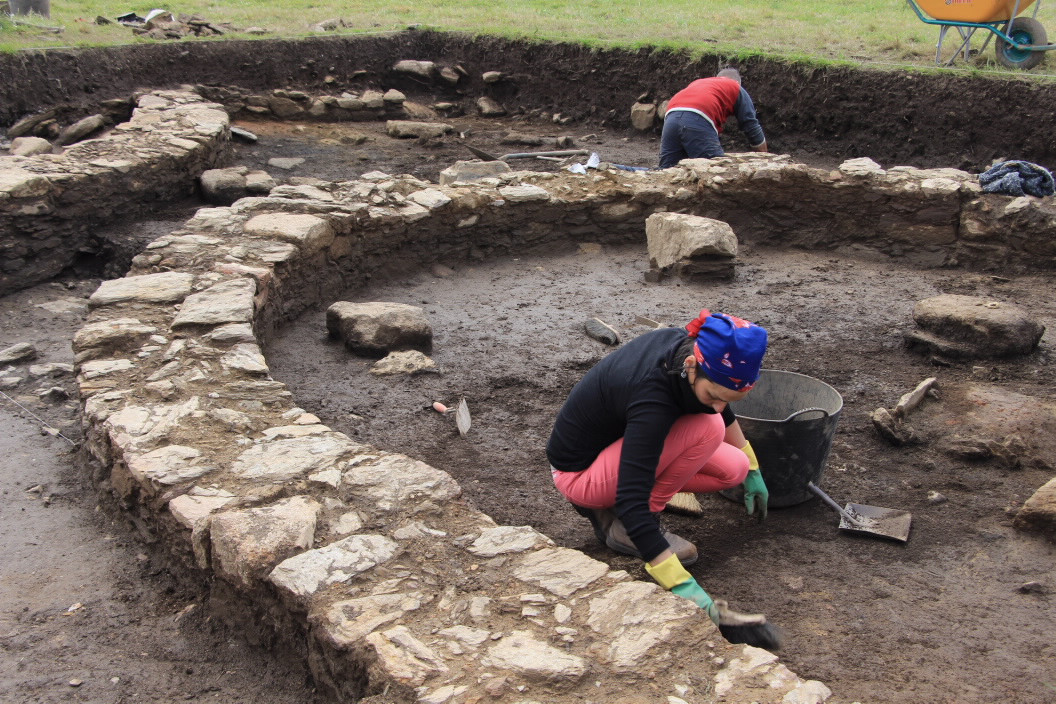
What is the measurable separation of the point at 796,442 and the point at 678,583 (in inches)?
44.0

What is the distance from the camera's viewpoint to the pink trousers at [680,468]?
3008 mm

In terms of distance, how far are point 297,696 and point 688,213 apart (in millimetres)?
5433

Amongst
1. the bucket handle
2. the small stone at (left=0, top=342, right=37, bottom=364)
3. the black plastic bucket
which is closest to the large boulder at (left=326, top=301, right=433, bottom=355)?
A: the small stone at (left=0, top=342, right=37, bottom=364)

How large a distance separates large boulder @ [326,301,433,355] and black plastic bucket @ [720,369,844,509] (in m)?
2.05

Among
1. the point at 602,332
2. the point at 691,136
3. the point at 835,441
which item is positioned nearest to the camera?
the point at 835,441

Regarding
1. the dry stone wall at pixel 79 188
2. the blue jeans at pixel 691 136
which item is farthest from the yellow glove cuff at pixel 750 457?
the dry stone wall at pixel 79 188

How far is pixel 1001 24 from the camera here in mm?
10148

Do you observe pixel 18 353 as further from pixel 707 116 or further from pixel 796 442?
Result: pixel 707 116

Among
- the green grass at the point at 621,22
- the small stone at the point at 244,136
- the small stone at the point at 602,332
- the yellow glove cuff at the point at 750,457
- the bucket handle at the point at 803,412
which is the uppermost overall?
the green grass at the point at 621,22

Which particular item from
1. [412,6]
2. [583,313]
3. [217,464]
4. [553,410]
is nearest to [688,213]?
[583,313]

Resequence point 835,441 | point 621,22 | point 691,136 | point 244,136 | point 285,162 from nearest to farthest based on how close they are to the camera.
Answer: point 835,441, point 691,136, point 285,162, point 244,136, point 621,22

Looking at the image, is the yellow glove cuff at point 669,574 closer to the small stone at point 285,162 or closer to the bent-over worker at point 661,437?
the bent-over worker at point 661,437

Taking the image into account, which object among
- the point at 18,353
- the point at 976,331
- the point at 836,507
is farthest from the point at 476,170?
the point at 836,507

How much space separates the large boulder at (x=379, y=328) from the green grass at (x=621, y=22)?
7.49 metres
